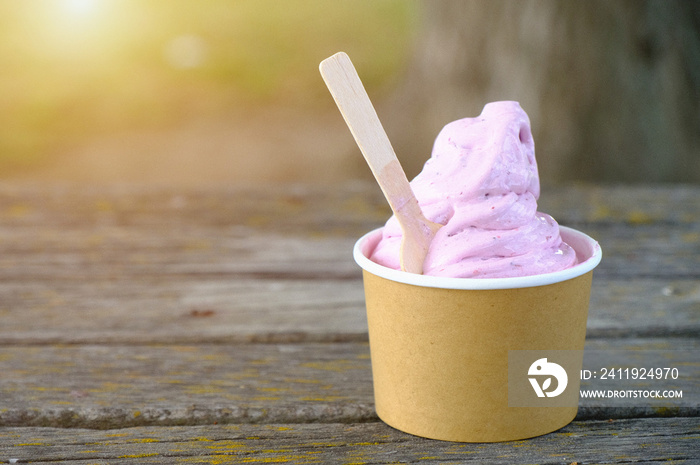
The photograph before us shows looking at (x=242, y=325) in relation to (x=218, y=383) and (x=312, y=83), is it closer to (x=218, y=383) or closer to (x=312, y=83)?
(x=218, y=383)

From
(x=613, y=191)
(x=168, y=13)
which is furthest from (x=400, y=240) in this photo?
(x=168, y=13)

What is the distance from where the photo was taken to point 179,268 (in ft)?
6.11

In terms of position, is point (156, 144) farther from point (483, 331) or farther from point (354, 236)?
point (483, 331)

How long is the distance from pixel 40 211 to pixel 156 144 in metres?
4.68

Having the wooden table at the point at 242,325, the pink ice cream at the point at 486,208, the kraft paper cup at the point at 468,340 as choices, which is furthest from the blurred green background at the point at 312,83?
the kraft paper cup at the point at 468,340

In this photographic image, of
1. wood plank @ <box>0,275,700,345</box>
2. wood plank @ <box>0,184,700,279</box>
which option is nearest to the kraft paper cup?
wood plank @ <box>0,275,700,345</box>

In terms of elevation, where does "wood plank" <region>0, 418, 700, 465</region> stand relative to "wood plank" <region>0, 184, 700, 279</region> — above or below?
below

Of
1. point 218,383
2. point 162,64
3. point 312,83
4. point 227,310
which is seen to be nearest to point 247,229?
point 227,310

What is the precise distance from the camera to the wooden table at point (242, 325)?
1.05 metres

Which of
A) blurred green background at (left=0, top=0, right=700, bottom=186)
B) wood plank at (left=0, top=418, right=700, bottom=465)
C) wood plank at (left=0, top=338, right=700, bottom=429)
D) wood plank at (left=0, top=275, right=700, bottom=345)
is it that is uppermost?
blurred green background at (left=0, top=0, right=700, bottom=186)

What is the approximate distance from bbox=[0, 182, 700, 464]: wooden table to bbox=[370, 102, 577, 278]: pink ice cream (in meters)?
0.25

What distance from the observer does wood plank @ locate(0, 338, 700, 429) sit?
3.73ft

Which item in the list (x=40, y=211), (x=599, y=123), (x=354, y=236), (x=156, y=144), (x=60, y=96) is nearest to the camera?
(x=354, y=236)

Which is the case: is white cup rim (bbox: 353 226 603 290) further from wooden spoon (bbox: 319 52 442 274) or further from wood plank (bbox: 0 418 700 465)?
wood plank (bbox: 0 418 700 465)
